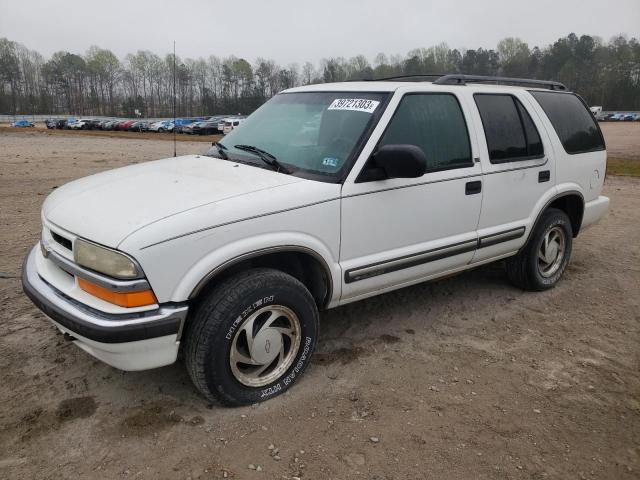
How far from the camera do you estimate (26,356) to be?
3.43 metres

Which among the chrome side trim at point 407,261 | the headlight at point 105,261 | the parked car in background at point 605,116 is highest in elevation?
the parked car in background at point 605,116

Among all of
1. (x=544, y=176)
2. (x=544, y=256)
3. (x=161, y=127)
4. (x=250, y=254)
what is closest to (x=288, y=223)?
(x=250, y=254)

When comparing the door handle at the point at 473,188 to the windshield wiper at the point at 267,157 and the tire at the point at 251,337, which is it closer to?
the windshield wiper at the point at 267,157

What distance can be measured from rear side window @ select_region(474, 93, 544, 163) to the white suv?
14 millimetres

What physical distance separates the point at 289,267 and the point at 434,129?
1.46 m

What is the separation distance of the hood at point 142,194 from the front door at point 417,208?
51cm

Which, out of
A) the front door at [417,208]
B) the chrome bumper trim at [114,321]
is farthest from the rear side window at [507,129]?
the chrome bumper trim at [114,321]

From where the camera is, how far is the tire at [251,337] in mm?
2721

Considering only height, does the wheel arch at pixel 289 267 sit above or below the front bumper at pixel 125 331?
above

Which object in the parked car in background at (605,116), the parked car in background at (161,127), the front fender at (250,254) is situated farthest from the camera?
the parked car in background at (605,116)

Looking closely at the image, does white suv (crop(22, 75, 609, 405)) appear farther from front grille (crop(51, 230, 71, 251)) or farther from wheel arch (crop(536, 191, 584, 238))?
wheel arch (crop(536, 191, 584, 238))

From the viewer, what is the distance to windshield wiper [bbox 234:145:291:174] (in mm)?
3289

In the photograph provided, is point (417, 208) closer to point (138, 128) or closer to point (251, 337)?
point (251, 337)

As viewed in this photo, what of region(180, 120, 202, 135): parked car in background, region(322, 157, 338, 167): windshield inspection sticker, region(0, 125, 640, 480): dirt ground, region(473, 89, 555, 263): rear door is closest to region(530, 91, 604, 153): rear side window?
region(473, 89, 555, 263): rear door
